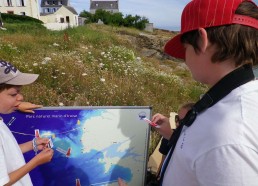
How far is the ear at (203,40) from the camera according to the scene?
3.23 feet

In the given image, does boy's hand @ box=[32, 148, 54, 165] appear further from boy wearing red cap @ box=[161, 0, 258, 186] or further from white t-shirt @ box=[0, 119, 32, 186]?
boy wearing red cap @ box=[161, 0, 258, 186]

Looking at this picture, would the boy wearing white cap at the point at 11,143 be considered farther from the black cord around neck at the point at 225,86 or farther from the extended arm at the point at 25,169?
the black cord around neck at the point at 225,86

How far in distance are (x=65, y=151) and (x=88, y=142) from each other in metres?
0.23

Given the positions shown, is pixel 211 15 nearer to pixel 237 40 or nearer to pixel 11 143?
pixel 237 40

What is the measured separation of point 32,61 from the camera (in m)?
5.51

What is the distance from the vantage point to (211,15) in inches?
38.8

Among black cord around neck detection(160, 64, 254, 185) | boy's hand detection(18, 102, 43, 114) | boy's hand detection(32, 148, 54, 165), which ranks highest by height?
black cord around neck detection(160, 64, 254, 185)

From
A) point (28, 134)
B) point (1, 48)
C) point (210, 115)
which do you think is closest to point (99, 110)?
point (28, 134)

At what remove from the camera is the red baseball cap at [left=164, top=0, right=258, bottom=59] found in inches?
37.5

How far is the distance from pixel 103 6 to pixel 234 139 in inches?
2906

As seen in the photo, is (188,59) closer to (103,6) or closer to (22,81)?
(22,81)

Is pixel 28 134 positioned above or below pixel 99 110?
below

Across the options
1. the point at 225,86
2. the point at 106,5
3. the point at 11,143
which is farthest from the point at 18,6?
the point at 225,86

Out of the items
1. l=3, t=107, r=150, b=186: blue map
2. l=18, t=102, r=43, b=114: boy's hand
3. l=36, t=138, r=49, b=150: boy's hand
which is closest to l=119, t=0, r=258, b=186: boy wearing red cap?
l=3, t=107, r=150, b=186: blue map
